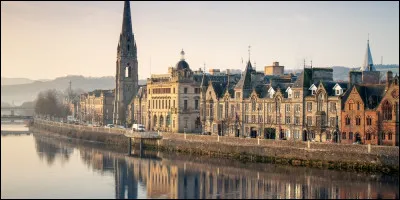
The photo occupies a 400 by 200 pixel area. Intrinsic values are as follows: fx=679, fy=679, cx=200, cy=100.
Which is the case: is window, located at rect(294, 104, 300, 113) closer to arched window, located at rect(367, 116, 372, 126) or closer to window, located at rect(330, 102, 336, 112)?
window, located at rect(330, 102, 336, 112)

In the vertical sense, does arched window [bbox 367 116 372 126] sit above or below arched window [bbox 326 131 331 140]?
above

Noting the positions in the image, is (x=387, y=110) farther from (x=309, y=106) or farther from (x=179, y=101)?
(x=179, y=101)

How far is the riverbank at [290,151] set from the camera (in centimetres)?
6981

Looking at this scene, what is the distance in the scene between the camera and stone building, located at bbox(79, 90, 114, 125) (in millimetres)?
157000

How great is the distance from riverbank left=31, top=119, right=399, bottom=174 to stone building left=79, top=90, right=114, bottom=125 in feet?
180

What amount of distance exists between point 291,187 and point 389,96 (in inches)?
741

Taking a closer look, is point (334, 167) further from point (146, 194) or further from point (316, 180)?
point (146, 194)

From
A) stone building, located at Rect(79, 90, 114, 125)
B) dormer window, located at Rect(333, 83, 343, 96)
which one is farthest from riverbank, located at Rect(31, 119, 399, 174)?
stone building, located at Rect(79, 90, 114, 125)

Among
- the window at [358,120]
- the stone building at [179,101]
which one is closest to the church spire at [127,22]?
the stone building at [179,101]

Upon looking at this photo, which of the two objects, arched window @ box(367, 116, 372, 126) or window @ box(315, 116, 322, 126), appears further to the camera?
window @ box(315, 116, 322, 126)

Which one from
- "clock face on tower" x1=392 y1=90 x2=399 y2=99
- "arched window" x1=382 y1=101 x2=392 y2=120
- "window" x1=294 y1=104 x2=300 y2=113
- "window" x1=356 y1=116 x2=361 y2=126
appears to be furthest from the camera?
"window" x1=294 y1=104 x2=300 y2=113

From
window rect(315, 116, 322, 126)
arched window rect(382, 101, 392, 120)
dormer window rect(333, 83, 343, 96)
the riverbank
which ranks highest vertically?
dormer window rect(333, 83, 343, 96)

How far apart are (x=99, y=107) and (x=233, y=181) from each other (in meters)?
96.4

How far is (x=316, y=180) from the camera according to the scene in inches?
2675
